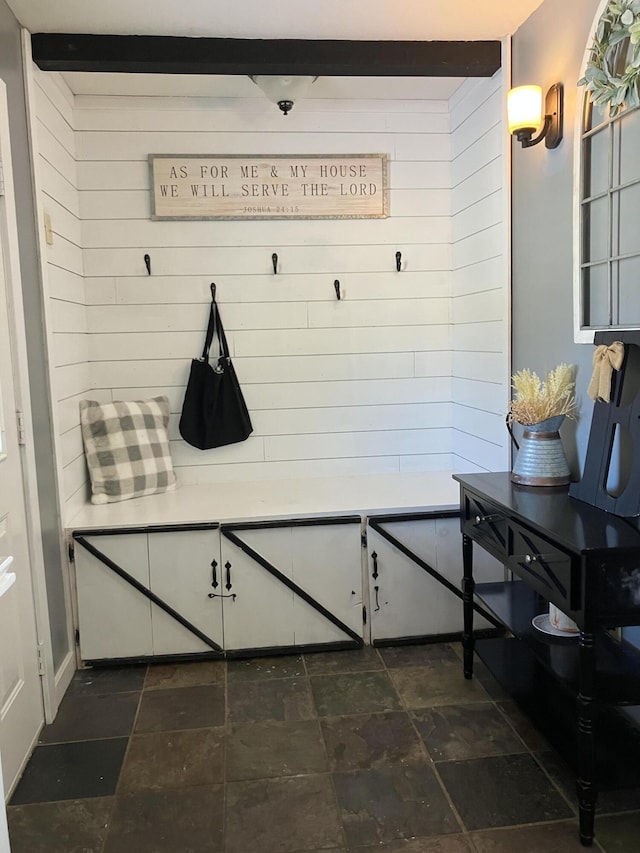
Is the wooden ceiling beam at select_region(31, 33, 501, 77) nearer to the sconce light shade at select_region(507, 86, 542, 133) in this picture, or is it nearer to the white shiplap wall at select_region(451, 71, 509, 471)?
the white shiplap wall at select_region(451, 71, 509, 471)

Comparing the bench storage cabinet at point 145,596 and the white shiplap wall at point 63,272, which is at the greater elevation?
the white shiplap wall at point 63,272

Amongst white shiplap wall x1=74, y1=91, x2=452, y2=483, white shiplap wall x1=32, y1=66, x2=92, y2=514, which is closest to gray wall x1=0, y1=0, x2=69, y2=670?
white shiplap wall x1=32, y1=66, x2=92, y2=514

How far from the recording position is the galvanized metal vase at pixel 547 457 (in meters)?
2.28

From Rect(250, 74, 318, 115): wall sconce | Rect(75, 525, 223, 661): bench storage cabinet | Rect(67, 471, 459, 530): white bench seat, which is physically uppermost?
Rect(250, 74, 318, 115): wall sconce

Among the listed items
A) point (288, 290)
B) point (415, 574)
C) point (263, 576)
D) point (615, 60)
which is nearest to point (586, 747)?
point (415, 574)

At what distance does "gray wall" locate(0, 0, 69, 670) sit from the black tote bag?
31.8 inches

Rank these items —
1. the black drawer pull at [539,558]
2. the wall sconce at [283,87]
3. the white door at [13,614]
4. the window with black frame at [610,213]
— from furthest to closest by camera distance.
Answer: the wall sconce at [283,87] → the white door at [13,614] → the window with black frame at [610,213] → the black drawer pull at [539,558]

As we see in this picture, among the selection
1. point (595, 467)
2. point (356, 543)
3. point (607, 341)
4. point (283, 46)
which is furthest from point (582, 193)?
point (356, 543)

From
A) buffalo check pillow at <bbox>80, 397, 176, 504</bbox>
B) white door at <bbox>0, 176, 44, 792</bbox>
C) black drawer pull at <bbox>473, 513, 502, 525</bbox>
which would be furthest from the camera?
buffalo check pillow at <bbox>80, 397, 176, 504</bbox>

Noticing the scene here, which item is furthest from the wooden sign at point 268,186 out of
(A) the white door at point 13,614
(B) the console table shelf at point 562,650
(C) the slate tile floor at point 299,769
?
(C) the slate tile floor at point 299,769

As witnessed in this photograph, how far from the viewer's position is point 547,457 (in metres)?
2.29

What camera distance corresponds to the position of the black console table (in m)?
1.68

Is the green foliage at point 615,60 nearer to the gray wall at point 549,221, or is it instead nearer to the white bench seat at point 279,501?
the gray wall at point 549,221

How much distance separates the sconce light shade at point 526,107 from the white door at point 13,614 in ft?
5.82
